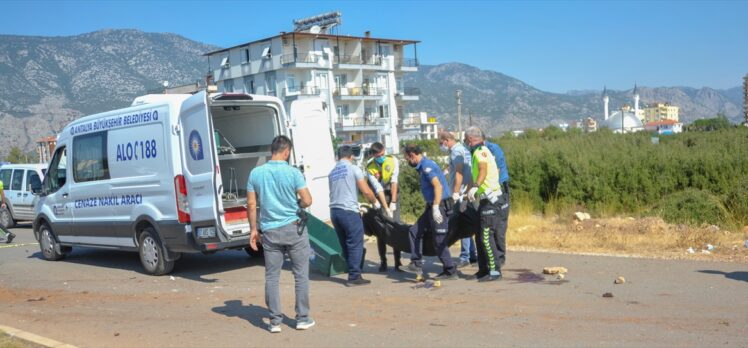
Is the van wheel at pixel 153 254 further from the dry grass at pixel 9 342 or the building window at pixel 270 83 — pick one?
the building window at pixel 270 83

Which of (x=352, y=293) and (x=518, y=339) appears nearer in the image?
(x=518, y=339)

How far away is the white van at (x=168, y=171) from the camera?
9297 mm

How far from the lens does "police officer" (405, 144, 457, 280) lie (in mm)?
8539

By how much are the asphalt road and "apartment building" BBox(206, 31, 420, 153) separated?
209ft

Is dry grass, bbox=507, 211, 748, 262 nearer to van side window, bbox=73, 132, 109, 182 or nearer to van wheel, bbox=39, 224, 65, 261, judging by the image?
van side window, bbox=73, 132, 109, 182

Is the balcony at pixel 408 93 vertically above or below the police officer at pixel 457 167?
above

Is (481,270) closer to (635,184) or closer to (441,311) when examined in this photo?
(441,311)

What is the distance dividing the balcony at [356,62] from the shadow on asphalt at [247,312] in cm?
7093

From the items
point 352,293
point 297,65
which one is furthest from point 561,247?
point 297,65

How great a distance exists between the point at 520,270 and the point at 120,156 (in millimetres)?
5938

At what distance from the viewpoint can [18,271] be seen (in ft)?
38.0

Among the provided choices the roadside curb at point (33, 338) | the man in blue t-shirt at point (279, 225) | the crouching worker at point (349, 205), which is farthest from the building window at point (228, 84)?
the man in blue t-shirt at point (279, 225)

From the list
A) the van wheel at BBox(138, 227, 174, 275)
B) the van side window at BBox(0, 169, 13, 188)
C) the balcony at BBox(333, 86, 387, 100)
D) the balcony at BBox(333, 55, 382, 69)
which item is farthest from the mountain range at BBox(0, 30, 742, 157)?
the van wheel at BBox(138, 227, 174, 275)

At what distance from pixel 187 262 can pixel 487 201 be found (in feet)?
18.1
